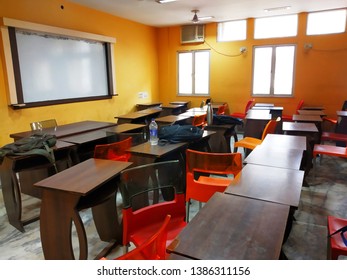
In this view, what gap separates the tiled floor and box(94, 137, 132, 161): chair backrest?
703 millimetres

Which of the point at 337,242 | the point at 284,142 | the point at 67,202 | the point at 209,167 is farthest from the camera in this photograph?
the point at 284,142

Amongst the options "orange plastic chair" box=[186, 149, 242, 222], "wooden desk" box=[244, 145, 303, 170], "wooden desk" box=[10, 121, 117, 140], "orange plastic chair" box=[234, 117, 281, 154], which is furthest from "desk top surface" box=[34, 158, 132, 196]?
"orange plastic chair" box=[234, 117, 281, 154]

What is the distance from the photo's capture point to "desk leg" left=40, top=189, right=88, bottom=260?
1.62m

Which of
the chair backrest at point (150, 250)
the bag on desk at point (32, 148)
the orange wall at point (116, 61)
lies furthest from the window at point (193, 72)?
the chair backrest at point (150, 250)

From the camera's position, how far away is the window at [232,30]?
659 cm

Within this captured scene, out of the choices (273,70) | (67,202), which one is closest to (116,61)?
(273,70)

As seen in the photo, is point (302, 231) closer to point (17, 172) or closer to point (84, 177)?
point (84, 177)

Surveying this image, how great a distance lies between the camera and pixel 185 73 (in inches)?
295

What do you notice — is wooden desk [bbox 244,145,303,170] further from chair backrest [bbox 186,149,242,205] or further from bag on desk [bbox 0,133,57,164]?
bag on desk [bbox 0,133,57,164]

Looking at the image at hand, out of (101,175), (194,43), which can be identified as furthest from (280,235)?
(194,43)

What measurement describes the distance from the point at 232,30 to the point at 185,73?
1663mm

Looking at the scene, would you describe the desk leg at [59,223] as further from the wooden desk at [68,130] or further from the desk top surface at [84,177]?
the wooden desk at [68,130]

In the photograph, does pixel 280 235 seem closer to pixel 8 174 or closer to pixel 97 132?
pixel 8 174

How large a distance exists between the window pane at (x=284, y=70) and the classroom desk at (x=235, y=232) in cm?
577
